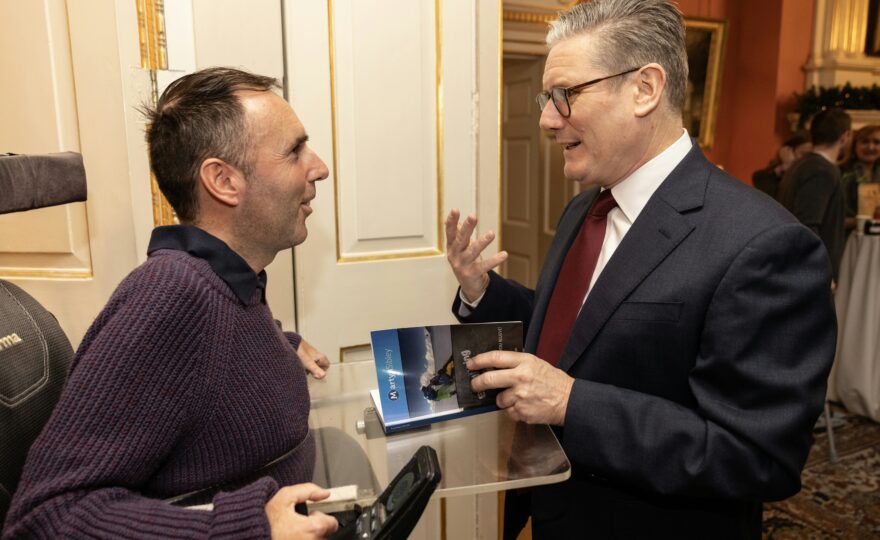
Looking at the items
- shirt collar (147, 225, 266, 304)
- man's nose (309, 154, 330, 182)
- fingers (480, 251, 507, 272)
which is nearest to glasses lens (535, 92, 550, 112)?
fingers (480, 251, 507, 272)

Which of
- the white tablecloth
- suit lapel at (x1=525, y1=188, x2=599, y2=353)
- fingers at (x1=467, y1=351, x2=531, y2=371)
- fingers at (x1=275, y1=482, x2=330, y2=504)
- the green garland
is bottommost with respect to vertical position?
the white tablecloth

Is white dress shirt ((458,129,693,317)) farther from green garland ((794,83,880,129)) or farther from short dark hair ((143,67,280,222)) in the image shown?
green garland ((794,83,880,129))

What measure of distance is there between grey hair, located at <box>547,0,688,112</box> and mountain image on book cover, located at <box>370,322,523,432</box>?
0.56m

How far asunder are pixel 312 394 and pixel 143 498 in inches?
21.1

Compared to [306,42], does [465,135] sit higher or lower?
lower

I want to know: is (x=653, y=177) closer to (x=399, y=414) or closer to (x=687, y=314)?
(x=687, y=314)

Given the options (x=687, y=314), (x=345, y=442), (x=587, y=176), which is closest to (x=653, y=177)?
(x=587, y=176)

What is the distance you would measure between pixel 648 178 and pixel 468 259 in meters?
0.46

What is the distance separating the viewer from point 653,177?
120 centimetres

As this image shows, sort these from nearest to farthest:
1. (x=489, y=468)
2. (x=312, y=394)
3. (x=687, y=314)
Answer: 1. (x=489, y=468)
2. (x=687, y=314)
3. (x=312, y=394)

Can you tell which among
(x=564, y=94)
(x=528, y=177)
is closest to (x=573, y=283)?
(x=564, y=94)

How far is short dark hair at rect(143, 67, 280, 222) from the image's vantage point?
1.03 m

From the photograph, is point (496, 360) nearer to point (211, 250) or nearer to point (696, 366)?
point (696, 366)

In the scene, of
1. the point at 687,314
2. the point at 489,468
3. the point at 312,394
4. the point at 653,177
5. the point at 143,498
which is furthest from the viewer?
the point at 312,394
